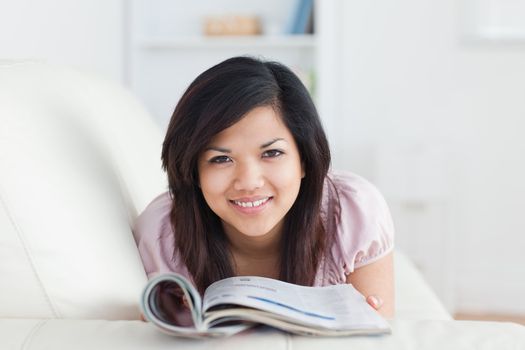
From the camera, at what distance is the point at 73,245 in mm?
1311

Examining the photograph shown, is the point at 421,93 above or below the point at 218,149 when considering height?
below

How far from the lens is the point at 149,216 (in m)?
1.61

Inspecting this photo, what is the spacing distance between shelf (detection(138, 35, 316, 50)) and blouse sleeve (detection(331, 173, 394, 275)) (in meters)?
2.06

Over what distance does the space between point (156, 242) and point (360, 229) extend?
40 centimetres

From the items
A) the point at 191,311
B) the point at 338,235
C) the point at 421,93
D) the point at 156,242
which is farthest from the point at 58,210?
the point at 421,93

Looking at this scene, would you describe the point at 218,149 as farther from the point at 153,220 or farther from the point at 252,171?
the point at 153,220

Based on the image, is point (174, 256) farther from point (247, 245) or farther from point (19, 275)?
point (19, 275)

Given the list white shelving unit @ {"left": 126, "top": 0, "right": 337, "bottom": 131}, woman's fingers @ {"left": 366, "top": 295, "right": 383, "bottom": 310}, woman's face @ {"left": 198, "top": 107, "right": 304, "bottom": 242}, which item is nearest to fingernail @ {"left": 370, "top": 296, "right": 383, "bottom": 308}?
woman's fingers @ {"left": 366, "top": 295, "right": 383, "bottom": 310}

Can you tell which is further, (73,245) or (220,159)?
(220,159)

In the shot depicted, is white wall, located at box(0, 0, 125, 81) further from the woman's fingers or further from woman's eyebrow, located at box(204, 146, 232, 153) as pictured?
the woman's fingers

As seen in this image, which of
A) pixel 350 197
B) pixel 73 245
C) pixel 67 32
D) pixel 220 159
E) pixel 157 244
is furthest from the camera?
pixel 67 32

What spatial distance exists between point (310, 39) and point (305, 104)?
7.22ft

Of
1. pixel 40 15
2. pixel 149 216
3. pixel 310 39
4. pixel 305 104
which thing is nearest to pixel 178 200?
pixel 149 216

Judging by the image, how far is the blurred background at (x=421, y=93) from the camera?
11.7ft
